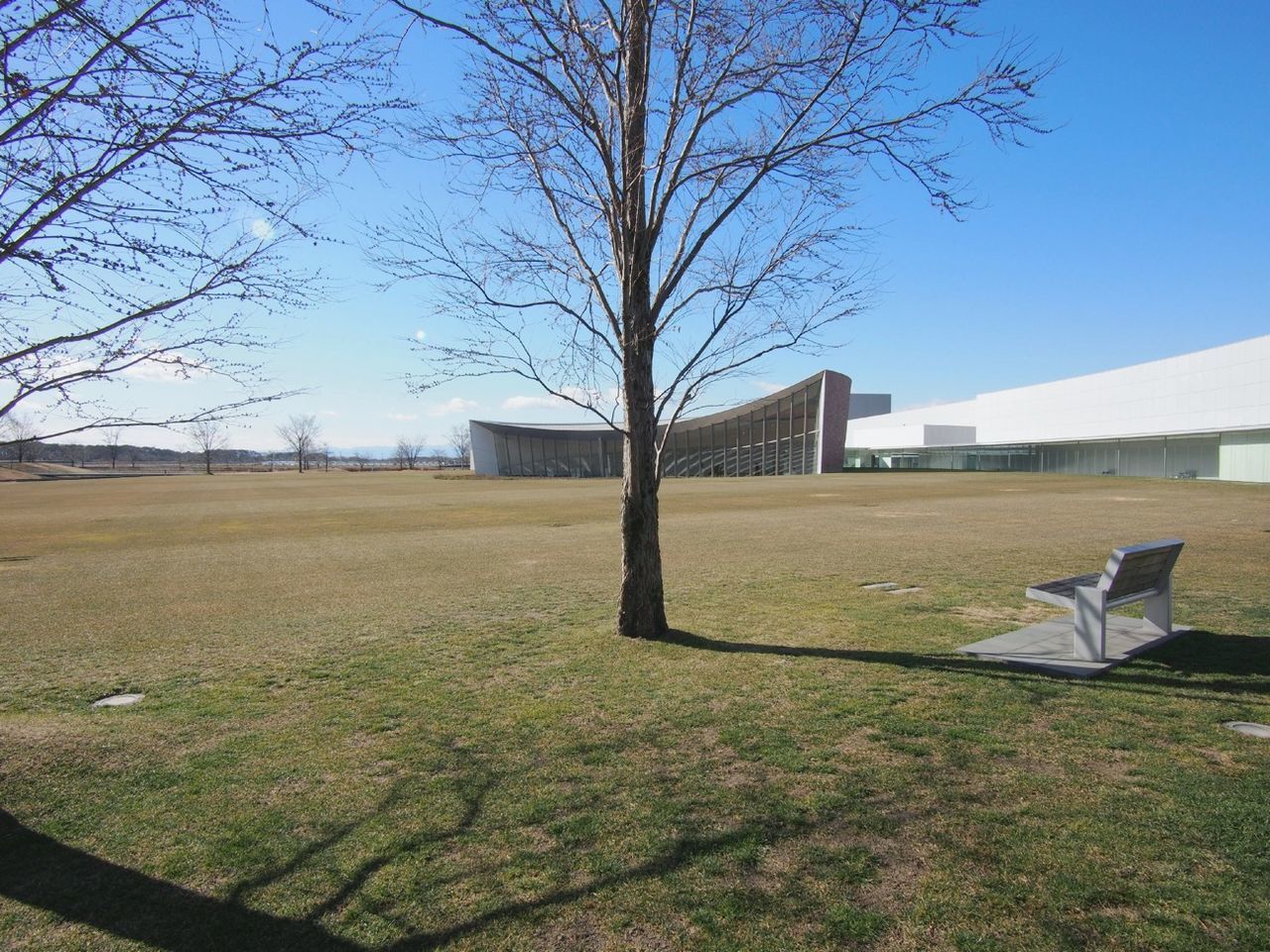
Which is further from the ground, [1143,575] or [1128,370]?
[1128,370]

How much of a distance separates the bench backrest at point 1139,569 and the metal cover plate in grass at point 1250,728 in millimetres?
1368

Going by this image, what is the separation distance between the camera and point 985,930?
9.89ft

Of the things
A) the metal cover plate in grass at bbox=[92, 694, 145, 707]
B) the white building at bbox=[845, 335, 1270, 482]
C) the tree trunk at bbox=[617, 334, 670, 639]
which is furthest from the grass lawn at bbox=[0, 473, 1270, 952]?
the white building at bbox=[845, 335, 1270, 482]

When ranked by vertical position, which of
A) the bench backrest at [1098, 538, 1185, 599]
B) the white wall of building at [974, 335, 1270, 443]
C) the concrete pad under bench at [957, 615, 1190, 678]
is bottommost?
the concrete pad under bench at [957, 615, 1190, 678]

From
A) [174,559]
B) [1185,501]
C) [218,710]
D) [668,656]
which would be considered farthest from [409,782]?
[1185,501]

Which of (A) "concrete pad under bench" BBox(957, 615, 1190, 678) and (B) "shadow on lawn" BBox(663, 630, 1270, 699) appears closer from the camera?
(B) "shadow on lawn" BBox(663, 630, 1270, 699)

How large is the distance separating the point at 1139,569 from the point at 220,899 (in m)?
7.22

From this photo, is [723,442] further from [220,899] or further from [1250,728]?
[220,899]

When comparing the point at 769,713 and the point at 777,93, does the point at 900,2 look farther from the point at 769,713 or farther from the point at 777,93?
the point at 769,713

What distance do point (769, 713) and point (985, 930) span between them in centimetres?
262

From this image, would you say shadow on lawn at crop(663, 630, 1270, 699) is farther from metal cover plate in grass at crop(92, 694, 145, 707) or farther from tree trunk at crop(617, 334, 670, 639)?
metal cover plate in grass at crop(92, 694, 145, 707)

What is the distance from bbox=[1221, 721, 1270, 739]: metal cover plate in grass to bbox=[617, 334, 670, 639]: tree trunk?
4.56 metres

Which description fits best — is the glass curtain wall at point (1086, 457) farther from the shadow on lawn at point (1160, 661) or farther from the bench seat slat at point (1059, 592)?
the bench seat slat at point (1059, 592)

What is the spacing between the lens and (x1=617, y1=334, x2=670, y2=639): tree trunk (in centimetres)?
755
